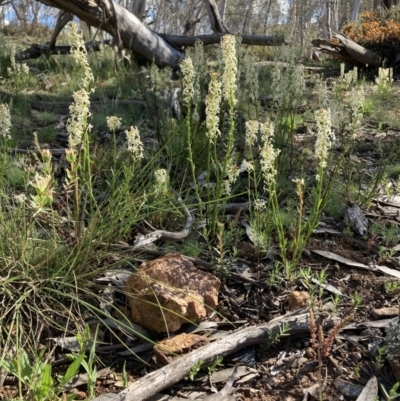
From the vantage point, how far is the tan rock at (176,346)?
2.11m

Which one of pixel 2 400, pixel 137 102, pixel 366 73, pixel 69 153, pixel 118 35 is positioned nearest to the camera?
pixel 2 400

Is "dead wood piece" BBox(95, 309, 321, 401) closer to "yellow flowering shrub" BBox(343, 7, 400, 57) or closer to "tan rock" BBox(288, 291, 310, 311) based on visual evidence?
"tan rock" BBox(288, 291, 310, 311)

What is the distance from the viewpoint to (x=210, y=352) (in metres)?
2.10

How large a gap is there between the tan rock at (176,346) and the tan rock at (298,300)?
51cm

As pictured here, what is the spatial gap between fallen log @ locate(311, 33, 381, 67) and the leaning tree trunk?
2.88m

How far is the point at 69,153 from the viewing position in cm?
214

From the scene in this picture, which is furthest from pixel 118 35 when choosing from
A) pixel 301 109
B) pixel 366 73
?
pixel 366 73

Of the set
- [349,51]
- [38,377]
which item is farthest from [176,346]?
[349,51]

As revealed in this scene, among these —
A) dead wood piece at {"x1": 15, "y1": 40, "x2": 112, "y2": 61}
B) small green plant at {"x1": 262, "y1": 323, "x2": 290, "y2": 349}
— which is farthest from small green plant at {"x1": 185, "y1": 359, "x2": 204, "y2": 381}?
dead wood piece at {"x1": 15, "y1": 40, "x2": 112, "y2": 61}

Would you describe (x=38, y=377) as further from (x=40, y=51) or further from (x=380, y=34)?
(x=380, y=34)

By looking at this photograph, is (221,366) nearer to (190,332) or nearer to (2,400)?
(190,332)

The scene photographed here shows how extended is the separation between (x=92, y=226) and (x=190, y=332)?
75cm

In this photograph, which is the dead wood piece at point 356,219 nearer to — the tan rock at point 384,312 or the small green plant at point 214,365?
the tan rock at point 384,312

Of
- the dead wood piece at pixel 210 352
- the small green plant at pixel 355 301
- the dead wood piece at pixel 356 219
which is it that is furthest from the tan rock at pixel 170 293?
the dead wood piece at pixel 356 219
